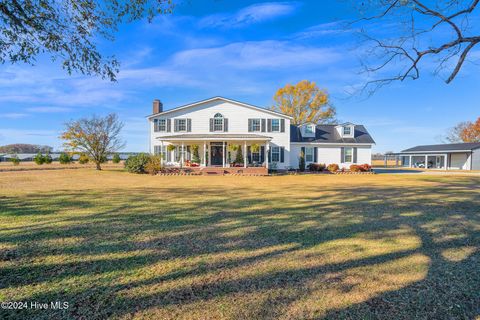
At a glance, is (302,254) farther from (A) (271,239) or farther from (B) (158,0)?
(B) (158,0)

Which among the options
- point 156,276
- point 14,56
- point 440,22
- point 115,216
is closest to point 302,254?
point 156,276

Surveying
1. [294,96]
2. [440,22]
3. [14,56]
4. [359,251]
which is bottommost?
[359,251]

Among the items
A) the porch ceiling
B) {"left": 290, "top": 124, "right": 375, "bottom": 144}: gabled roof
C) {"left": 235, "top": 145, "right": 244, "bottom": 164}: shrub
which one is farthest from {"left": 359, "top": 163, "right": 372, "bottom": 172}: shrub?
{"left": 235, "top": 145, "right": 244, "bottom": 164}: shrub

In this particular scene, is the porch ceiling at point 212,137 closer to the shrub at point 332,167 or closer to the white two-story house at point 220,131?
the white two-story house at point 220,131

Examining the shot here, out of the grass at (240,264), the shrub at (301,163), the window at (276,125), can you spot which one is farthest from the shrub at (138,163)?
the grass at (240,264)

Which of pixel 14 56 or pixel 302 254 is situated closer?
pixel 302 254

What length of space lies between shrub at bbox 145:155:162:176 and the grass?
1454 centimetres

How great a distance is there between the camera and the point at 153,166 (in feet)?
70.0

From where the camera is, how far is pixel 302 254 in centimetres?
402

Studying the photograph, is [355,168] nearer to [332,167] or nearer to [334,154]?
[332,167]

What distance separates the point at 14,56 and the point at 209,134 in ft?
60.7

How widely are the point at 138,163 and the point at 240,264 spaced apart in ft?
67.7

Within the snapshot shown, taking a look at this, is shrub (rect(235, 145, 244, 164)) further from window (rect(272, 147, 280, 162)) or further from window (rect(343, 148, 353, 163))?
window (rect(343, 148, 353, 163))

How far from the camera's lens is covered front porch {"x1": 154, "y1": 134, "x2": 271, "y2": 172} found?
22172 millimetres
